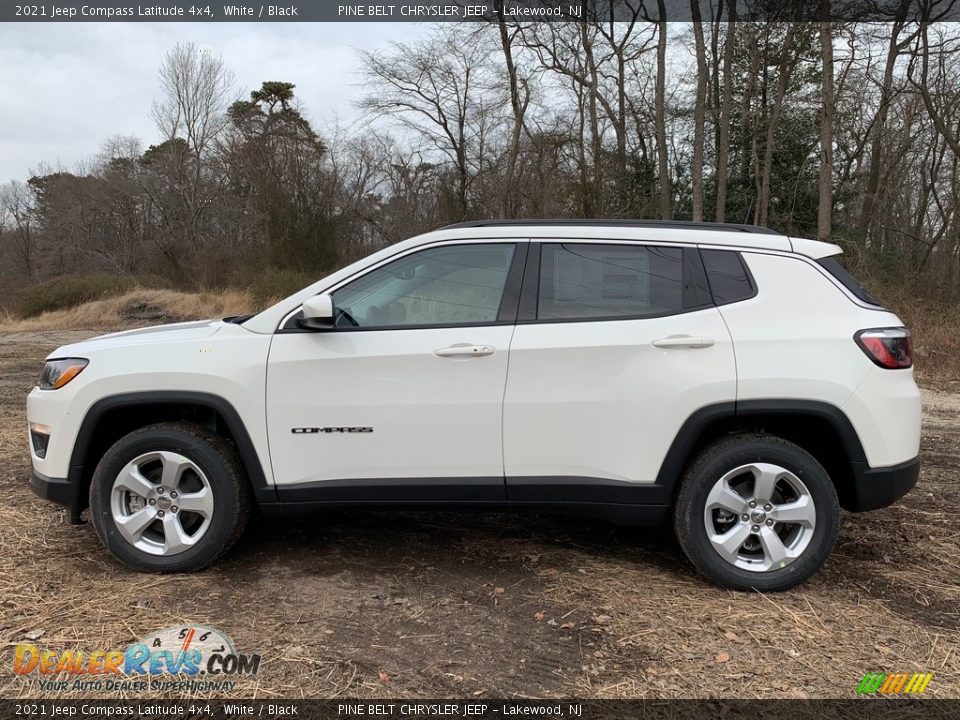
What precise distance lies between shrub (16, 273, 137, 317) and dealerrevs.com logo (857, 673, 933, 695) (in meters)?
25.9

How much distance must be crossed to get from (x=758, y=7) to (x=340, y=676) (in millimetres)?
18852

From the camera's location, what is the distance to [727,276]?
3393mm

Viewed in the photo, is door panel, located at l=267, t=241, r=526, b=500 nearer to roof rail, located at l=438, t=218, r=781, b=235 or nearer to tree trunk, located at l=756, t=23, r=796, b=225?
roof rail, located at l=438, t=218, r=781, b=235

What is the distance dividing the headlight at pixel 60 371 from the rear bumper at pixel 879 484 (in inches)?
153

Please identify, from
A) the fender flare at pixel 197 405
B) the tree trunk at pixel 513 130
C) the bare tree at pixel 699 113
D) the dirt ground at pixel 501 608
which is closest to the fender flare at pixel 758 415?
the dirt ground at pixel 501 608

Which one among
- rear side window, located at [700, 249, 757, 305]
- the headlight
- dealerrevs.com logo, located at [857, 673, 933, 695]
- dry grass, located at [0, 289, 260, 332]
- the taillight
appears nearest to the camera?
dealerrevs.com logo, located at [857, 673, 933, 695]

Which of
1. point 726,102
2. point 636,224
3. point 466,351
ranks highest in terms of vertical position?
point 726,102

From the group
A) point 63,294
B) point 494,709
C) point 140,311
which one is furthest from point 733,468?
point 63,294

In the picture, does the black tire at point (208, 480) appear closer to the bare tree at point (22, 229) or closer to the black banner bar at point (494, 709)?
the black banner bar at point (494, 709)

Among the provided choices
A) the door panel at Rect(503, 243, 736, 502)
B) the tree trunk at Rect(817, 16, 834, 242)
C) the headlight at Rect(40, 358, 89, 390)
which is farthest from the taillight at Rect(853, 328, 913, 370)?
the tree trunk at Rect(817, 16, 834, 242)

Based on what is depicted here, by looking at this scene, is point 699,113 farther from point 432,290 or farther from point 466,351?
point 466,351

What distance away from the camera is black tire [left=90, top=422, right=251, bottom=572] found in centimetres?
340

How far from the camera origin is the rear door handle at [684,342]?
3242 mm

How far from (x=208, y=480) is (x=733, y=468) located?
259cm
